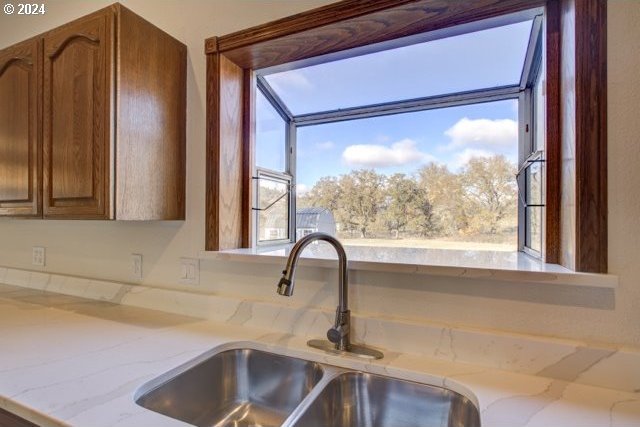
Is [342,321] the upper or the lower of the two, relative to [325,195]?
lower

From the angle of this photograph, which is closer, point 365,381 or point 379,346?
point 365,381

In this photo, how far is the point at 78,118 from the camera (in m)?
1.11

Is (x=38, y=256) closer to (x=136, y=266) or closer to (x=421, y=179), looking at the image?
(x=136, y=266)

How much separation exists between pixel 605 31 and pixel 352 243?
3.21 feet

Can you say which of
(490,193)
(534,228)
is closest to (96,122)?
(490,193)

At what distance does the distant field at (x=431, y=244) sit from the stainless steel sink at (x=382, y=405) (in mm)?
567

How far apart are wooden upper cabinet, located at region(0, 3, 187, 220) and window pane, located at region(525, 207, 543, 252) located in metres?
1.25

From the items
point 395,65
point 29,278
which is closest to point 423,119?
point 395,65

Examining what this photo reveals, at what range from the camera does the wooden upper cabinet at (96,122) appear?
1057 millimetres

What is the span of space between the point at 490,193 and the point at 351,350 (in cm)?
74

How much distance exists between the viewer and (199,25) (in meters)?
1.29

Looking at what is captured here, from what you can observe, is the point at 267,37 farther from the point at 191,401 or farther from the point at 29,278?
the point at 29,278

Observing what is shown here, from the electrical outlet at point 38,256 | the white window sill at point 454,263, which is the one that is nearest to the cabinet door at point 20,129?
the electrical outlet at point 38,256

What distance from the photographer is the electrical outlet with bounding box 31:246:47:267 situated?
5.63 feet
